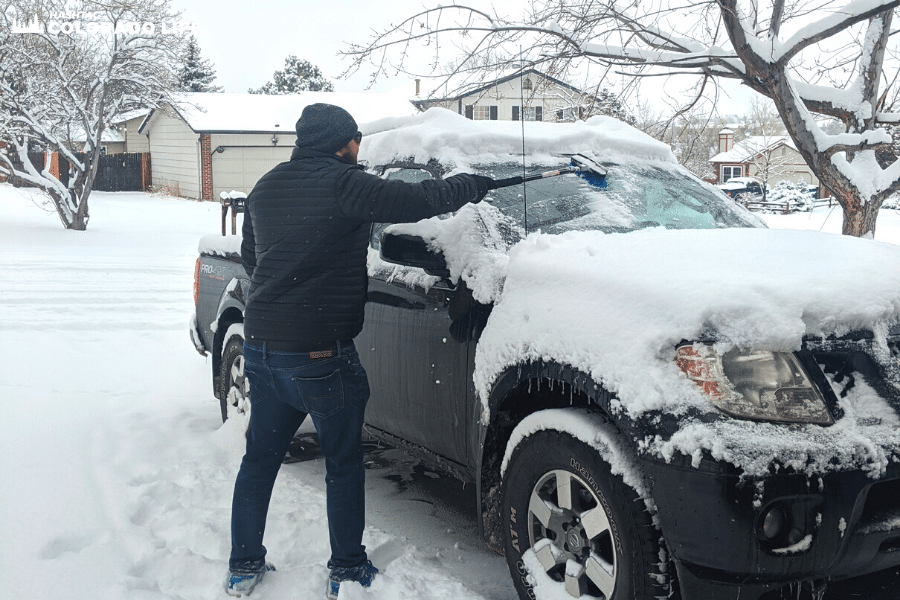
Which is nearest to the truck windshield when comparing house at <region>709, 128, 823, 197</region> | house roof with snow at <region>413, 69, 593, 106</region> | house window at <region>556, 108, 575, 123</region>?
house roof with snow at <region>413, 69, 593, 106</region>

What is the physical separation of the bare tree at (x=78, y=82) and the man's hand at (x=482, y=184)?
2005cm

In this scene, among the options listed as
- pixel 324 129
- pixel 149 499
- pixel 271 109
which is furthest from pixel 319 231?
pixel 271 109

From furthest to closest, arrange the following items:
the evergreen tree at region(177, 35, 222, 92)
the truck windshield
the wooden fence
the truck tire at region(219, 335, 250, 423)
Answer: the evergreen tree at region(177, 35, 222, 92) → the wooden fence → the truck tire at region(219, 335, 250, 423) → the truck windshield

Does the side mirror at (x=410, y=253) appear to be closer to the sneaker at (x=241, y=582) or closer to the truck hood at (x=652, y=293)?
the truck hood at (x=652, y=293)

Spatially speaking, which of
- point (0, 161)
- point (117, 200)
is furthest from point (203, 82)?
point (0, 161)

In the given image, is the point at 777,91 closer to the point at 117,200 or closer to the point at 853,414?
the point at 853,414

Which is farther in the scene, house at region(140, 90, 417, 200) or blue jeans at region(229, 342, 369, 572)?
house at region(140, 90, 417, 200)

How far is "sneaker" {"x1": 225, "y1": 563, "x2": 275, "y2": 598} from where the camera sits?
322 cm

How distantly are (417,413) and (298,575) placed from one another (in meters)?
0.83

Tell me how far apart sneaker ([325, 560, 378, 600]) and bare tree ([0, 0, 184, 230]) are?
20.4 meters

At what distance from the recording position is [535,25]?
24.6 ft

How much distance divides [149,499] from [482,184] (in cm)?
234

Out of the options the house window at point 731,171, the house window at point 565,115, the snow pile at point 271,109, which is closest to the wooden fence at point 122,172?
the snow pile at point 271,109

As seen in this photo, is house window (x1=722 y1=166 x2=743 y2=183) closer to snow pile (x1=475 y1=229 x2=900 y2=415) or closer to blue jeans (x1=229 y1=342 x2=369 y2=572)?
snow pile (x1=475 y1=229 x2=900 y2=415)
